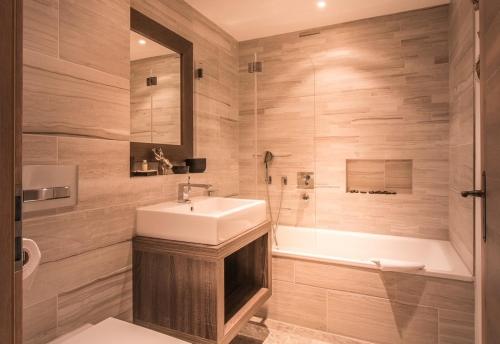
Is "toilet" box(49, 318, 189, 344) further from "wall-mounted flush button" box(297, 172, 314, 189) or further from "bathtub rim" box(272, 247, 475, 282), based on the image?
"wall-mounted flush button" box(297, 172, 314, 189)

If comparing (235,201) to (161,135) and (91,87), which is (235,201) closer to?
(161,135)

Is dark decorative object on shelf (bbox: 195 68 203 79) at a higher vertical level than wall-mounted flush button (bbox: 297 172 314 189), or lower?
higher

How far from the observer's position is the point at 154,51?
2.13 metres

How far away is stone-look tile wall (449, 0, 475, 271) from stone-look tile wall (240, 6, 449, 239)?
156 millimetres

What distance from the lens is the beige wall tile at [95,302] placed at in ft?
4.76

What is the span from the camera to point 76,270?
150cm

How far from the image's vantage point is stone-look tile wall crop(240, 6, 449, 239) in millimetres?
2684

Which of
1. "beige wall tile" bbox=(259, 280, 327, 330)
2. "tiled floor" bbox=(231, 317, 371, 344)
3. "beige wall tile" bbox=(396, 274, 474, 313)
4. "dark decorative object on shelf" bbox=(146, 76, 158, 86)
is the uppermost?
"dark decorative object on shelf" bbox=(146, 76, 158, 86)

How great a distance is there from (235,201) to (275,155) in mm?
1077

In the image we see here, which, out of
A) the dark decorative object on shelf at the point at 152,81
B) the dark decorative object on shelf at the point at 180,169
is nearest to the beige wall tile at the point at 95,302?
the dark decorative object on shelf at the point at 180,169

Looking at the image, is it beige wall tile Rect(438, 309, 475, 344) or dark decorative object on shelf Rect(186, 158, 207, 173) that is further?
dark decorative object on shelf Rect(186, 158, 207, 173)

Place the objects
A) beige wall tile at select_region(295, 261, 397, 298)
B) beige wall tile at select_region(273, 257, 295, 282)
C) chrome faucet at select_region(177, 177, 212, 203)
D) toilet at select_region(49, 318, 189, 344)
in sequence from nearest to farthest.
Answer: toilet at select_region(49, 318, 189, 344) < beige wall tile at select_region(295, 261, 397, 298) < chrome faucet at select_region(177, 177, 212, 203) < beige wall tile at select_region(273, 257, 295, 282)

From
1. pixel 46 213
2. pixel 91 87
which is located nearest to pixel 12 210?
pixel 46 213

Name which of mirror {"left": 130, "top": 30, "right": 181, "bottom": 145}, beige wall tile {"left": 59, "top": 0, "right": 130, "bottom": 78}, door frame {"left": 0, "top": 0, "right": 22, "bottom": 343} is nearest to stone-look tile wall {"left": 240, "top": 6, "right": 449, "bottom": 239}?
mirror {"left": 130, "top": 30, "right": 181, "bottom": 145}
